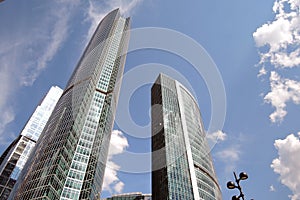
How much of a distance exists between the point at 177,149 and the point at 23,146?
8648 cm

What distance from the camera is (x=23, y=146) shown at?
118 meters

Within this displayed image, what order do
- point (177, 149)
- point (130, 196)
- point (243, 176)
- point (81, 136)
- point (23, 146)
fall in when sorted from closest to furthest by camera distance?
1. point (243, 176)
2. point (81, 136)
3. point (177, 149)
4. point (130, 196)
5. point (23, 146)

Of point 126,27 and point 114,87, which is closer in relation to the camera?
point 114,87

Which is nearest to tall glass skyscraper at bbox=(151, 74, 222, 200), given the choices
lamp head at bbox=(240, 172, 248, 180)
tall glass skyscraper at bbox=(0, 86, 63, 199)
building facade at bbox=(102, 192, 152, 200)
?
building facade at bbox=(102, 192, 152, 200)

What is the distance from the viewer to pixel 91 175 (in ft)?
250

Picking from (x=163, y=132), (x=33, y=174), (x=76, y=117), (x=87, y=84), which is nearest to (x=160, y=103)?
(x=163, y=132)

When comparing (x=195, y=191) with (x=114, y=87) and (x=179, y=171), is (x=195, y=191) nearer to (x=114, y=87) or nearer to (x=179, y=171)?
(x=179, y=171)

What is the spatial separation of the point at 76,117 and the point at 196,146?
54.7 m

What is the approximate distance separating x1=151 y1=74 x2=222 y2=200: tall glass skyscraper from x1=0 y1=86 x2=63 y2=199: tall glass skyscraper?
69817 millimetres

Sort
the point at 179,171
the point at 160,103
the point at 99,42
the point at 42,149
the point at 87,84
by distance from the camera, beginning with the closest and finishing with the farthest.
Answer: the point at 42,149 < the point at 179,171 < the point at 87,84 < the point at 160,103 < the point at 99,42

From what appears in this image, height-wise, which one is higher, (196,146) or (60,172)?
(196,146)

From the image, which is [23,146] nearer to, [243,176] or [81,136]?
[81,136]

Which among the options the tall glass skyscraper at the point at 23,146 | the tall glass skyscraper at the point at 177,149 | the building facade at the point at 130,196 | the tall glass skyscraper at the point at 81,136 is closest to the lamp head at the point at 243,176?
the tall glass skyscraper at the point at 81,136

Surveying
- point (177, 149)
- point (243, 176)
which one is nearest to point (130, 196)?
point (177, 149)
